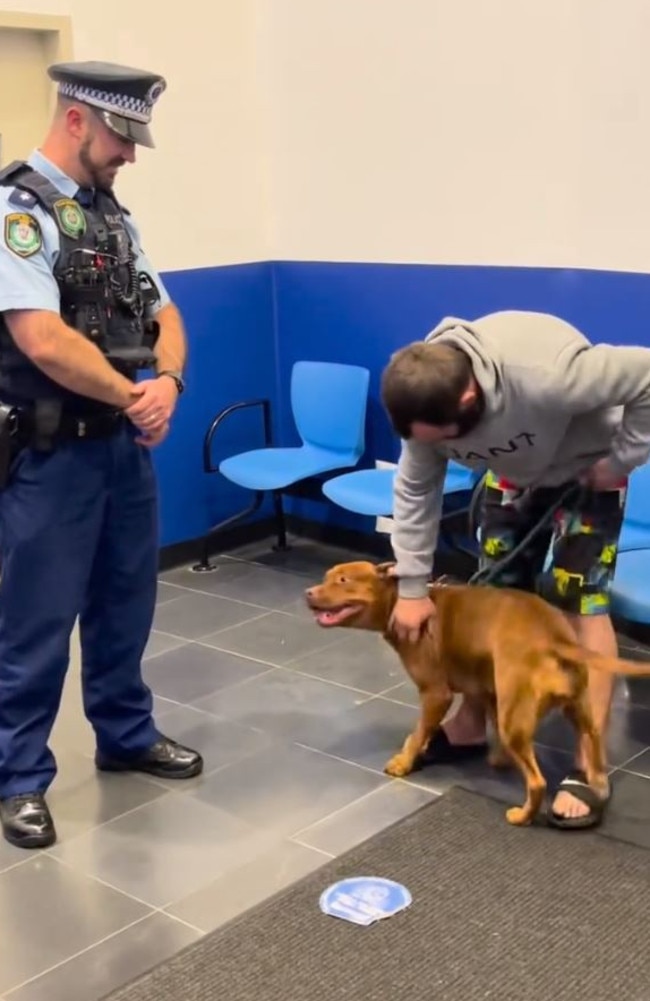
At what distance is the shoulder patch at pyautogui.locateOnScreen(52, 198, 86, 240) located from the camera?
272 centimetres

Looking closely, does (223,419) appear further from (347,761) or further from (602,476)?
(602,476)

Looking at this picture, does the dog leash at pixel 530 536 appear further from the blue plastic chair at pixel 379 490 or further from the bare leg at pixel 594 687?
the blue plastic chair at pixel 379 490

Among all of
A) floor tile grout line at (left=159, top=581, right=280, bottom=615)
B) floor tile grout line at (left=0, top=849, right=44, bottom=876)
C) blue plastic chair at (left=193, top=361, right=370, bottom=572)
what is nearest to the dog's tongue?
floor tile grout line at (left=0, top=849, right=44, bottom=876)

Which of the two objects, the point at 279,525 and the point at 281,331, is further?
the point at 281,331

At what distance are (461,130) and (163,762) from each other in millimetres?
2610

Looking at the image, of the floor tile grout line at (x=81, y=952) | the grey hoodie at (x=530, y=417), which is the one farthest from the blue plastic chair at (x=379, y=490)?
the floor tile grout line at (x=81, y=952)

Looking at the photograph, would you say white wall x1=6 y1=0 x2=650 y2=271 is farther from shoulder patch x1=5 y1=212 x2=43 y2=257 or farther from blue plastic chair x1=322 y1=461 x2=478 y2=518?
shoulder patch x1=5 y1=212 x2=43 y2=257

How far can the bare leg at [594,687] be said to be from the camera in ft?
9.43

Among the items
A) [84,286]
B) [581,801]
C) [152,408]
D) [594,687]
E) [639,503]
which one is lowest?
[581,801]

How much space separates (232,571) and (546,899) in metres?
2.66

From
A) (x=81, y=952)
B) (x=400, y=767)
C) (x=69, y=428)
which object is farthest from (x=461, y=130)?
(x=81, y=952)

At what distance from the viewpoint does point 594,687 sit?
2977 mm

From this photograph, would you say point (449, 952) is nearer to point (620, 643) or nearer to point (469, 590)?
point (469, 590)

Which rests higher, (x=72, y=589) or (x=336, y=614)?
(x=72, y=589)
